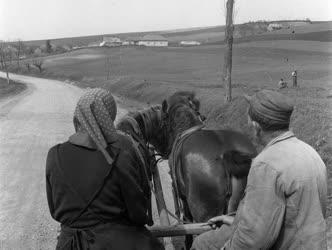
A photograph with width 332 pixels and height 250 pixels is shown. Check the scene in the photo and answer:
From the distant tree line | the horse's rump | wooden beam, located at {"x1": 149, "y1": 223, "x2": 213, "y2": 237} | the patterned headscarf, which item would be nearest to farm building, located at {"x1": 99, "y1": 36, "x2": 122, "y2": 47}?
the distant tree line

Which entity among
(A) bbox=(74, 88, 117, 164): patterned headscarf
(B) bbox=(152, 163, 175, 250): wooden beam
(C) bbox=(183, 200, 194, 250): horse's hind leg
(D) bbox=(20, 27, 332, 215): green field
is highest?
(A) bbox=(74, 88, 117, 164): patterned headscarf

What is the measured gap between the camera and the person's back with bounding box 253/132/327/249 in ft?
8.64

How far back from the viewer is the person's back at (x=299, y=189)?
8.64 feet

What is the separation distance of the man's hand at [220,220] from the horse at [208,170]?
0.75 m

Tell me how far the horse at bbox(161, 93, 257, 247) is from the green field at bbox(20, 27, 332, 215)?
164 centimetres

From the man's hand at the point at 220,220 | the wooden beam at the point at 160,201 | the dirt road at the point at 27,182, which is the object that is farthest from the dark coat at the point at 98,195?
→ the dirt road at the point at 27,182

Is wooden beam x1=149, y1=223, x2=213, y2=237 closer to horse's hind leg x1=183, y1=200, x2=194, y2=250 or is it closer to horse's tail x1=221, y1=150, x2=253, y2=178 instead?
horse's tail x1=221, y1=150, x2=253, y2=178

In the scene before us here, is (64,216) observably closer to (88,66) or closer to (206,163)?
(206,163)

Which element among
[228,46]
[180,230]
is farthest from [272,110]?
[228,46]

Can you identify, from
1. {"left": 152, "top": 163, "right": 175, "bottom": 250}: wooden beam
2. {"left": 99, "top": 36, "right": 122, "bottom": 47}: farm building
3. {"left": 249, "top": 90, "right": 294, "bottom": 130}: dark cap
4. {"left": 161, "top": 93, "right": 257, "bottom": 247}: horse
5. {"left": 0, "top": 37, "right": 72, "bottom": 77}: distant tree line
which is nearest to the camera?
{"left": 249, "top": 90, "right": 294, "bottom": 130}: dark cap

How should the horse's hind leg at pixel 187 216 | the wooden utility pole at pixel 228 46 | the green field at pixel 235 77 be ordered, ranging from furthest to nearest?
1. the wooden utility pole at pixel 228 46
2. the green field at pixel 235 77
3. the horse's hind leg at pixel 187 216

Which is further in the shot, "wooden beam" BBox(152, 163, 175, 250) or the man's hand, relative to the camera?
"wooden beam" BBox(152, 163, 175, 250)

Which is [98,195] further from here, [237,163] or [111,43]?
[111,43]

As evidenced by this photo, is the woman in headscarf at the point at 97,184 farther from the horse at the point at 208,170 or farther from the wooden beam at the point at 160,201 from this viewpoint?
the horse at the point at 208,170
